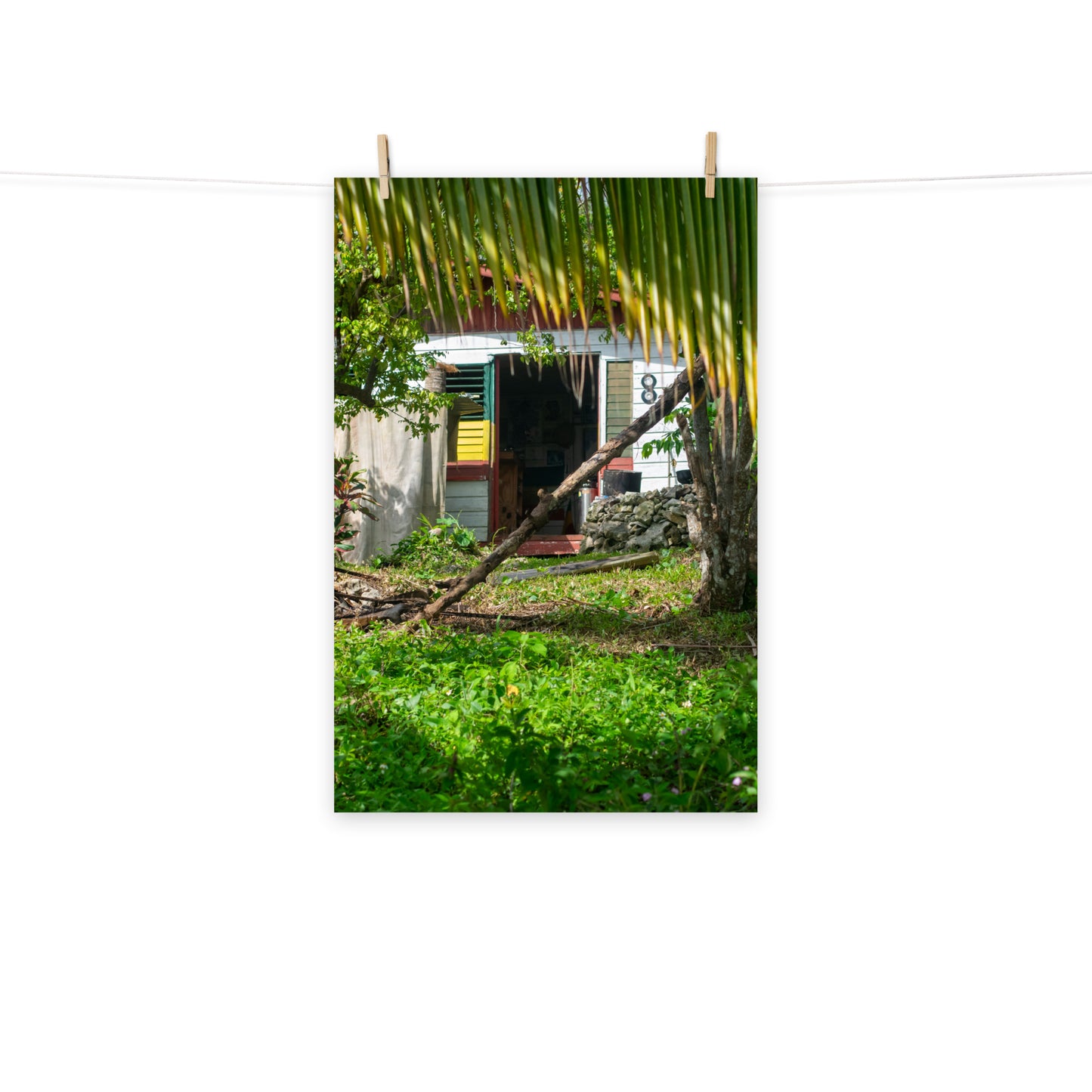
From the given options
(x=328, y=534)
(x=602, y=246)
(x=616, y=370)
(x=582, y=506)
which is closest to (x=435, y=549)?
(x=328, y=534)

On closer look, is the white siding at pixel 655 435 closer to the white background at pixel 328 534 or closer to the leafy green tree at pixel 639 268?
the leafy green tree at pixel 639 268

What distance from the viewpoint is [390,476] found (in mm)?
→ 2025

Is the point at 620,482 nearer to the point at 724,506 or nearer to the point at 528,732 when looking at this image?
the point at 724,506

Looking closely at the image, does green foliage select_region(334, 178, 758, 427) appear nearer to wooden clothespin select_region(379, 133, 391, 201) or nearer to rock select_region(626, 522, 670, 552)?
wooden clothespin select_region(379, 133, 391, 201)

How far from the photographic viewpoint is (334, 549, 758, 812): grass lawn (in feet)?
6.49

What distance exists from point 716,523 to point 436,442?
635mm

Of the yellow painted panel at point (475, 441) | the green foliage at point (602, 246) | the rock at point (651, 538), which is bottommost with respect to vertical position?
the rock at point (651, 538)

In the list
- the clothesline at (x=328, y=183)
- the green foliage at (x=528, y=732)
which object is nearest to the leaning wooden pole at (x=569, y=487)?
the green foliage at (x=528, y=732)

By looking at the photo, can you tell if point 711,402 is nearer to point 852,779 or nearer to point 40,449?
point 852,779

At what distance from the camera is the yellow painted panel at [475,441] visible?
202 cm

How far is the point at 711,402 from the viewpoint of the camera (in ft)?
6.61

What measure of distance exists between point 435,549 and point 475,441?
0.25 metres

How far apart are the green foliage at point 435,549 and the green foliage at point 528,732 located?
152 mm

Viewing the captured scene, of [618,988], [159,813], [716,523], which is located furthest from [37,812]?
[716,523]
